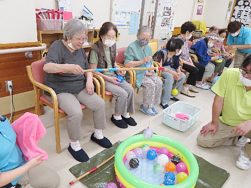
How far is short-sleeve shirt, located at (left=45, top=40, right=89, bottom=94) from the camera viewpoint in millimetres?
1886

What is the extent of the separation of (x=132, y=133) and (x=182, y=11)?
12.8 feet

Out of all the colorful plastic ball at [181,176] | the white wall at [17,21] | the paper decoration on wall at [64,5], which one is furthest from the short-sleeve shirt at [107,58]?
the colorful plastic ball at [181,176]

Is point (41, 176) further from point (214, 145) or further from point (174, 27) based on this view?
point (174, 27)

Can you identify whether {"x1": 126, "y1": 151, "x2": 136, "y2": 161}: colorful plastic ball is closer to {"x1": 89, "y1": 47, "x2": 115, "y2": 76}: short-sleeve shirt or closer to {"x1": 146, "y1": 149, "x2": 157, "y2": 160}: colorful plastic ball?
{"x1": 146, "y1": 149, "x2": 157, "y2": 160}: colorful plastic ball

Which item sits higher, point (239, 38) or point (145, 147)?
point (239, 38)

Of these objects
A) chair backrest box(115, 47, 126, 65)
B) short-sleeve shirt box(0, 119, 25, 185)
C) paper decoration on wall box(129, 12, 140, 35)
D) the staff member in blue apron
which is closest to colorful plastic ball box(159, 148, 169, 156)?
short-sleeve shirt box(0, 119, 25, 185)

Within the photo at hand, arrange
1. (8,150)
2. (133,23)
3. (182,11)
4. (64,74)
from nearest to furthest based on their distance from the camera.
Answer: (8,150)
(64,74)
(133,23)
(182,11)

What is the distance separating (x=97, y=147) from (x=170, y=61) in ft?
5.73

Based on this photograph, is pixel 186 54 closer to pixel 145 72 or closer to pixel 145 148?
pixel 145 72

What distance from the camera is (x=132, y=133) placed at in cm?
246

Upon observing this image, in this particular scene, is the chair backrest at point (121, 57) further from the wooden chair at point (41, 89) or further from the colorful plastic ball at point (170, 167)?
the colorful plastic ball at point (170, 167)

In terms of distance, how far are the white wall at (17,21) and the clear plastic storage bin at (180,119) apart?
5.85ft

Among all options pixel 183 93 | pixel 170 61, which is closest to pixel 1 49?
pixel 170 61

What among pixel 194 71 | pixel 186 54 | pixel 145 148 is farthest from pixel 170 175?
pixel 186 54
